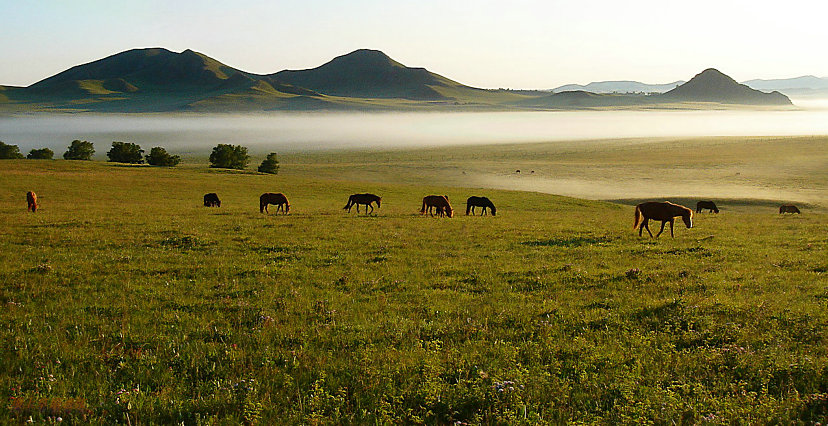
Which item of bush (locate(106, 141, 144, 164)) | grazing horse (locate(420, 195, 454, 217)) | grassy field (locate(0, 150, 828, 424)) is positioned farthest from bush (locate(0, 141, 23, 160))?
grassy field (locate(0, 150, 828, 424))

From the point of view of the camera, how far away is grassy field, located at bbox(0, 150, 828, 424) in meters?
6.53

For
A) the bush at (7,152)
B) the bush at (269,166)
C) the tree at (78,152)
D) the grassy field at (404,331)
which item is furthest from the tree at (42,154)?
the grassy field at (404,331)

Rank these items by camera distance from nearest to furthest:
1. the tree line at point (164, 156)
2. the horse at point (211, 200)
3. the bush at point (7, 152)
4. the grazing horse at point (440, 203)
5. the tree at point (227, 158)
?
the grazing horse at point (440, 203) < the horse at point (211, 200) < the tree line at point (164, 156) < the tree at point (227, 158) < the bush at point (7, 152)

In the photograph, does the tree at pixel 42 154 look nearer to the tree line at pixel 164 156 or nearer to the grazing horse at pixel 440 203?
the tree line at pixel 164 156

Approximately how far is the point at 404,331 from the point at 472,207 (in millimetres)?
30546

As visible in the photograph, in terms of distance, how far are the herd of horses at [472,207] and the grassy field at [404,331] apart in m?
2.89

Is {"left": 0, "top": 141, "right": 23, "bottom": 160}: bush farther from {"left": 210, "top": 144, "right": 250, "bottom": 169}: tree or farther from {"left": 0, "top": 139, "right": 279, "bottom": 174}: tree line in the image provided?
{"left": 210, "top": 144, "right": 250, "bottom": 169}: tree

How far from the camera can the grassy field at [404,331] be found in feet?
21.4

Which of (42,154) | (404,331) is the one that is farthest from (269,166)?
(404,331)

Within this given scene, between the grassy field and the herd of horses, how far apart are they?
2.89 meters

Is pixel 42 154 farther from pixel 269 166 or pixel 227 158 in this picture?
pixel 269 166

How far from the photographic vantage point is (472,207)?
3941cm

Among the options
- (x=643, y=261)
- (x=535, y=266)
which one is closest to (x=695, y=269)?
(x=643, y=261)

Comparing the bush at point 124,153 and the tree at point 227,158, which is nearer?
the tree at point 227,158
